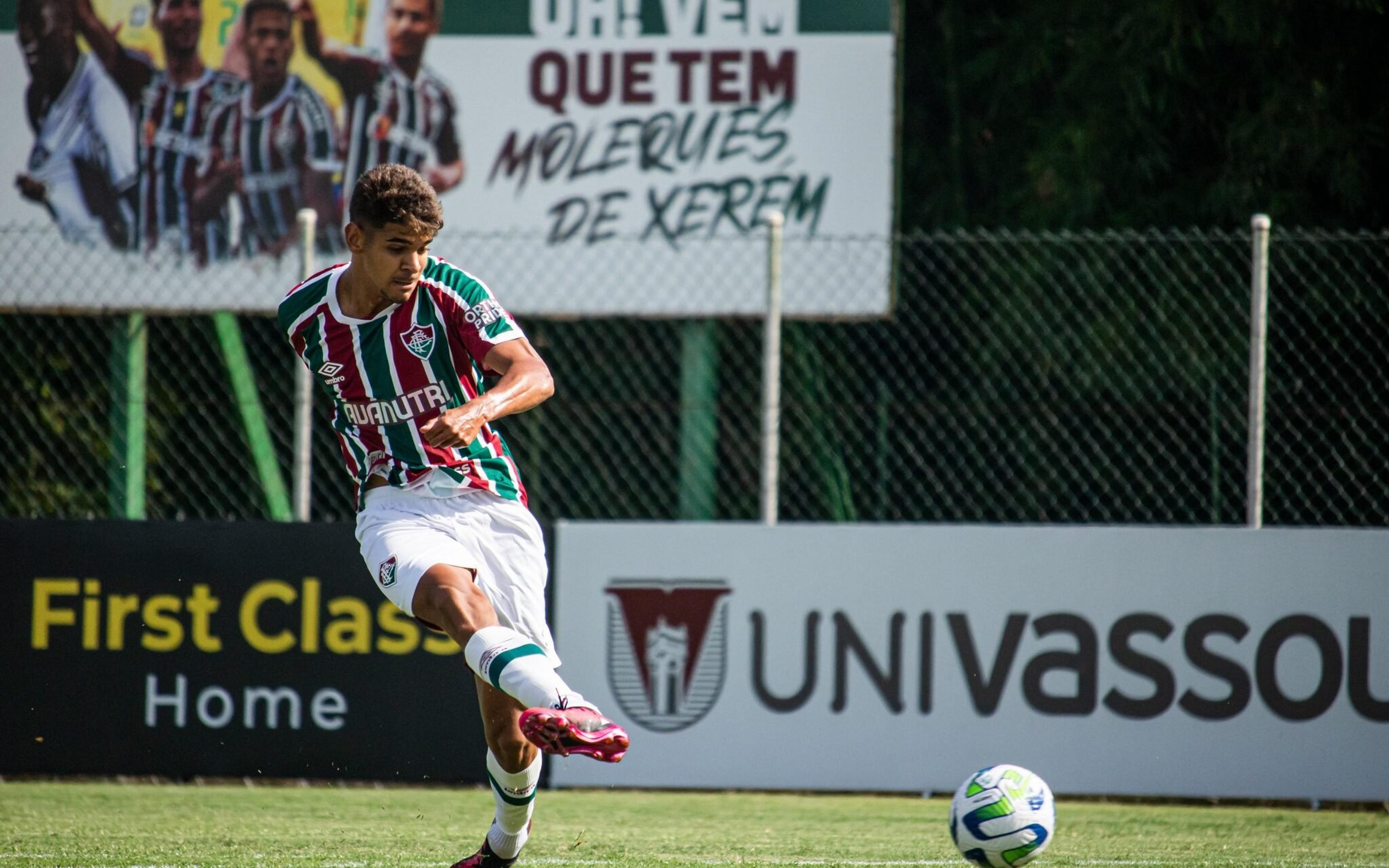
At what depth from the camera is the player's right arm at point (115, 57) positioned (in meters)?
8.60

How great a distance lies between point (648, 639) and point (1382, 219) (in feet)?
17.8

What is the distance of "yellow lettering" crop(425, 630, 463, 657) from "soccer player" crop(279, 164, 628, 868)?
2146 mm

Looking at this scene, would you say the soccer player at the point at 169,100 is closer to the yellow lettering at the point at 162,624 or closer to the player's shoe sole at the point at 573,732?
the yellow lettering at the point at 162,624

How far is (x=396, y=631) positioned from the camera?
21.6 feet

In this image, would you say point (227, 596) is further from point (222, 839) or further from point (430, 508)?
point (430, 508)

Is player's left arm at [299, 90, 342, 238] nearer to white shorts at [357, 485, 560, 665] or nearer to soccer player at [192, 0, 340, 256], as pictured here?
soccer player at [192, 0, 340, 256]

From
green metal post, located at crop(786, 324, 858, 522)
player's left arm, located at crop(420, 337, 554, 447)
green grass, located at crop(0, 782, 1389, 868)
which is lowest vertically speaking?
green grass, located at crop(0, 782, 1389, 868)

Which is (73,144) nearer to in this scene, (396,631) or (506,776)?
(396,631)

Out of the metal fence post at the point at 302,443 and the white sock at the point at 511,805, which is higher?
the metal fence post at the point at 302,443

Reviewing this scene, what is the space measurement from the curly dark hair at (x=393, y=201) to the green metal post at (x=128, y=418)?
394 centimetres

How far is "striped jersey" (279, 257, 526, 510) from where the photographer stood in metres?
4.32

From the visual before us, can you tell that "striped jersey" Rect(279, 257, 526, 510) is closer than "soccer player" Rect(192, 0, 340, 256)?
Yes

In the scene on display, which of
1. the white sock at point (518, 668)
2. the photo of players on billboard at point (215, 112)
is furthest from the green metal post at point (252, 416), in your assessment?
the white sock at point (518, 668)

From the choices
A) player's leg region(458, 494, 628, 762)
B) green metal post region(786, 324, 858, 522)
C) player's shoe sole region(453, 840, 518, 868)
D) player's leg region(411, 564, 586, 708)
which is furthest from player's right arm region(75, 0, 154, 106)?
player's shoe sole region(453, 840, 518, 868)
